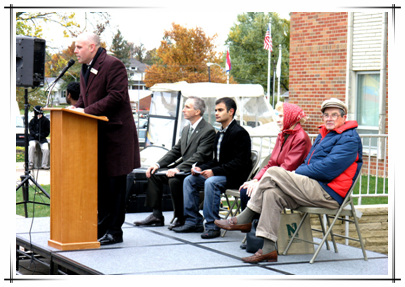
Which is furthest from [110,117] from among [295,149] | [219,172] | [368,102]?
[368,102]

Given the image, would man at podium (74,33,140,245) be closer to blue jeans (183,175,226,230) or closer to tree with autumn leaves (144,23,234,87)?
blue jeans (183,175,226,230)

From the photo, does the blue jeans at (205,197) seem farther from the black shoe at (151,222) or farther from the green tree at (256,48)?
the green tree at (256,48)

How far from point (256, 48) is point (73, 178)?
188ft

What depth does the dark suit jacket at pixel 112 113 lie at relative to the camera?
6555 mm

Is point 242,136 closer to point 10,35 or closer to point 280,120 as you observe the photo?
point 280,120

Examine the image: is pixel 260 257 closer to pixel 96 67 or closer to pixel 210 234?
pixel 210 234

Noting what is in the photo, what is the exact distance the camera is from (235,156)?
745 centimetres

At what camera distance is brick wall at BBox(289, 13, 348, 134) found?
16.6 m

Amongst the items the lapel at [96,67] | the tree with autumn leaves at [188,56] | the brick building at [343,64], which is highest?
the tree with autumn leaves at [188,56]

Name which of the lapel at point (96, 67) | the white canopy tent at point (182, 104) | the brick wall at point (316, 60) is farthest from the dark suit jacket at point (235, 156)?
the brick wall at point (316, 60)

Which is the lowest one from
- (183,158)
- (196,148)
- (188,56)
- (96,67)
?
(183,158)

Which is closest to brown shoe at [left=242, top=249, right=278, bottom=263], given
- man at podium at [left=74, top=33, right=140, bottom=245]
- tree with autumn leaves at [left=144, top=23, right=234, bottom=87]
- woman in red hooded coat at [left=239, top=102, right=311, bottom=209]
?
woman in red hooded coat at [left=239, top=102, right=311, bottom=209]

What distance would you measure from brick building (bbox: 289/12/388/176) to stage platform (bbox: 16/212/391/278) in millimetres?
9490

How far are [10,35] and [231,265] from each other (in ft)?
10.7
